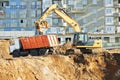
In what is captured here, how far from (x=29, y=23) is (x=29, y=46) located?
130ft

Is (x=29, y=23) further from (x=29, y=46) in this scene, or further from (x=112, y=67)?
(x=112, y=67)

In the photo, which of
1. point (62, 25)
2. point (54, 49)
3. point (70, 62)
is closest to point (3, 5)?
point (62, 25)

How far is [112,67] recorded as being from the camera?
38125 mm

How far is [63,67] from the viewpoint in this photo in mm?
35812

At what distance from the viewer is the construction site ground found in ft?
93.6

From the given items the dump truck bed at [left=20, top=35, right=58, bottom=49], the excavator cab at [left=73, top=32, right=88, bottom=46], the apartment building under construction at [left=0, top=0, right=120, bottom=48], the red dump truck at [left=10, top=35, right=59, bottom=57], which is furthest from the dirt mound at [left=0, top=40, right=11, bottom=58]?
the apartment building under construction at [left=0, top=0, right=120, bottom=48]

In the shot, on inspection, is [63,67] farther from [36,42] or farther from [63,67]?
[36,42]

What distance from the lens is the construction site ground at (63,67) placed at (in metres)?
28.5

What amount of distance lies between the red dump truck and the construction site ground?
17.9 feet

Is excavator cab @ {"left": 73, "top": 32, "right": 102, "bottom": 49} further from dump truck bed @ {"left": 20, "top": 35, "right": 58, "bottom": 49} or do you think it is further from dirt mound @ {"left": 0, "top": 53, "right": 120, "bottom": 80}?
dump truck bed @ {"left": 20, "top": 35, "right": 58, "bottom": 49}

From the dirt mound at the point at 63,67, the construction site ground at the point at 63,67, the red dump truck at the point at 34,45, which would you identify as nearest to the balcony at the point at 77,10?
the red dump truck at the point at 34,45

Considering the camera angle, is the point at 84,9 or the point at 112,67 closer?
the point at 112,67

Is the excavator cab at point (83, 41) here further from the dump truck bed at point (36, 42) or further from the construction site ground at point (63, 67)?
the dump truck bed at point (36, 42)

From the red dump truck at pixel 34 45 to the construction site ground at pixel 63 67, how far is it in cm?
547
